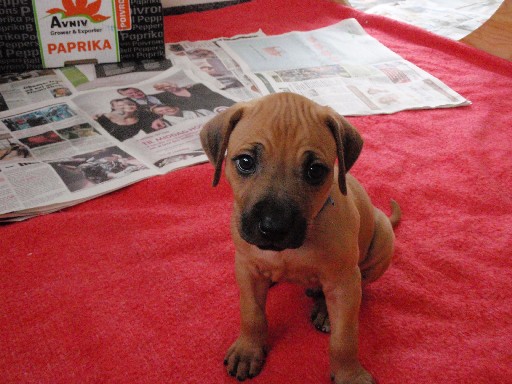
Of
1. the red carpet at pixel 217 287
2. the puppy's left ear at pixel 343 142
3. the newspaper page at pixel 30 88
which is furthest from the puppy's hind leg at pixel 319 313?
the newspaper page at pixel 30 88

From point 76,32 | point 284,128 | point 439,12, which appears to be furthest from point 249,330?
point 439,12

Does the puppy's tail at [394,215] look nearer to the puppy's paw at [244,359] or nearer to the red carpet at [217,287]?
the red carpet at [217,287]

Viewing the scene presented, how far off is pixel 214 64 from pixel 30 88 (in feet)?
2.84

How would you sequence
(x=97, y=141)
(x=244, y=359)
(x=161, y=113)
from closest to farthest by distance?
(x=244, y=359), (x=97, y=141), (x=161, y=113)

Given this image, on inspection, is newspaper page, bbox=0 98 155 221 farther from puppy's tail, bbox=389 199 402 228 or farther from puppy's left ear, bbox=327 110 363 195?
puppy's left ear, bbox=327 110 363 195

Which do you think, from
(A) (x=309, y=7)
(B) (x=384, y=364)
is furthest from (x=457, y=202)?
(A) (x=309, y=7)

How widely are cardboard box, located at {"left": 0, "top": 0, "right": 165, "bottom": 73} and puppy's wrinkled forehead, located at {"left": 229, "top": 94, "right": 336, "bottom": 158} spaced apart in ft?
5.85

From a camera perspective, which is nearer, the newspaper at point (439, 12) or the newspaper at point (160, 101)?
the newspaper at point (160, 101)

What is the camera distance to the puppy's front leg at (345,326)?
109cm

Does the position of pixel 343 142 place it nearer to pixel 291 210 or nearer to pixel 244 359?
pixel 291 210

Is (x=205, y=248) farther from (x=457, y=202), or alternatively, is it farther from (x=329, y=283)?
(x=457, y=202)

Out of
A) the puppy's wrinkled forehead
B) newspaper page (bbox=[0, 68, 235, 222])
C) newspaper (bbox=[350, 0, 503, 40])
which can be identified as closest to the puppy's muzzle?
the puppy's wrinkled forehead

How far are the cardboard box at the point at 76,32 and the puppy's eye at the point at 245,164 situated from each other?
1849 millimetres

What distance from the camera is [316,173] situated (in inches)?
39.7
